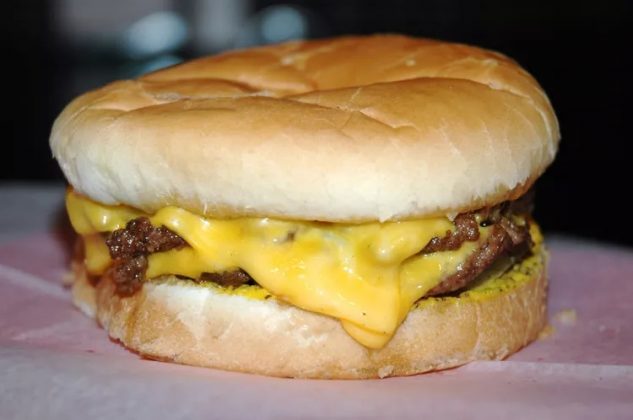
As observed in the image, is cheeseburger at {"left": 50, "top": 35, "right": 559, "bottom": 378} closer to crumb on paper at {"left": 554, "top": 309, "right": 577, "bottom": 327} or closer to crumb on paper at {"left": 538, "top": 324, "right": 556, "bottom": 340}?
crumb on paper at {"left": 538, "top": 324, "right": 556, "bottom": 340}

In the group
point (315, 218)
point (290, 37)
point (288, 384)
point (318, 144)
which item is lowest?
point (290, 37)

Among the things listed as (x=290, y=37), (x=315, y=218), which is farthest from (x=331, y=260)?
(x=290, y=37)

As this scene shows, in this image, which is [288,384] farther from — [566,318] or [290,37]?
[290,37]

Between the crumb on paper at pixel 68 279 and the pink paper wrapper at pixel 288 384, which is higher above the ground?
the pink paper wrapper at pixel 288 384

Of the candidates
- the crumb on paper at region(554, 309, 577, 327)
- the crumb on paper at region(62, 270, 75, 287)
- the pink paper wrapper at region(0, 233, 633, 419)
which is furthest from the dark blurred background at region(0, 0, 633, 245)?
the pink paper wrapper at region(0, 233, 633, 419)

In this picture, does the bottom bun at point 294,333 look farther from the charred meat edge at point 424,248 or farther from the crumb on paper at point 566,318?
the crumb on paper at point 566,318

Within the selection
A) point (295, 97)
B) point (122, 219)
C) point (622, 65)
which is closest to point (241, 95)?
point (295, 97)

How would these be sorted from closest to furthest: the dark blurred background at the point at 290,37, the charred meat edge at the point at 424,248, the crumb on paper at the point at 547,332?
1. the charred meat edge at the point at 424,248
2. the crumb on paper at the point at 547,332
3. the dark blurred background at the point at 290,37

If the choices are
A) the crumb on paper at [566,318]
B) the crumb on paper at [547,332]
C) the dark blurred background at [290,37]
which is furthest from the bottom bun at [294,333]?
the dark blurred background at [290,37]
